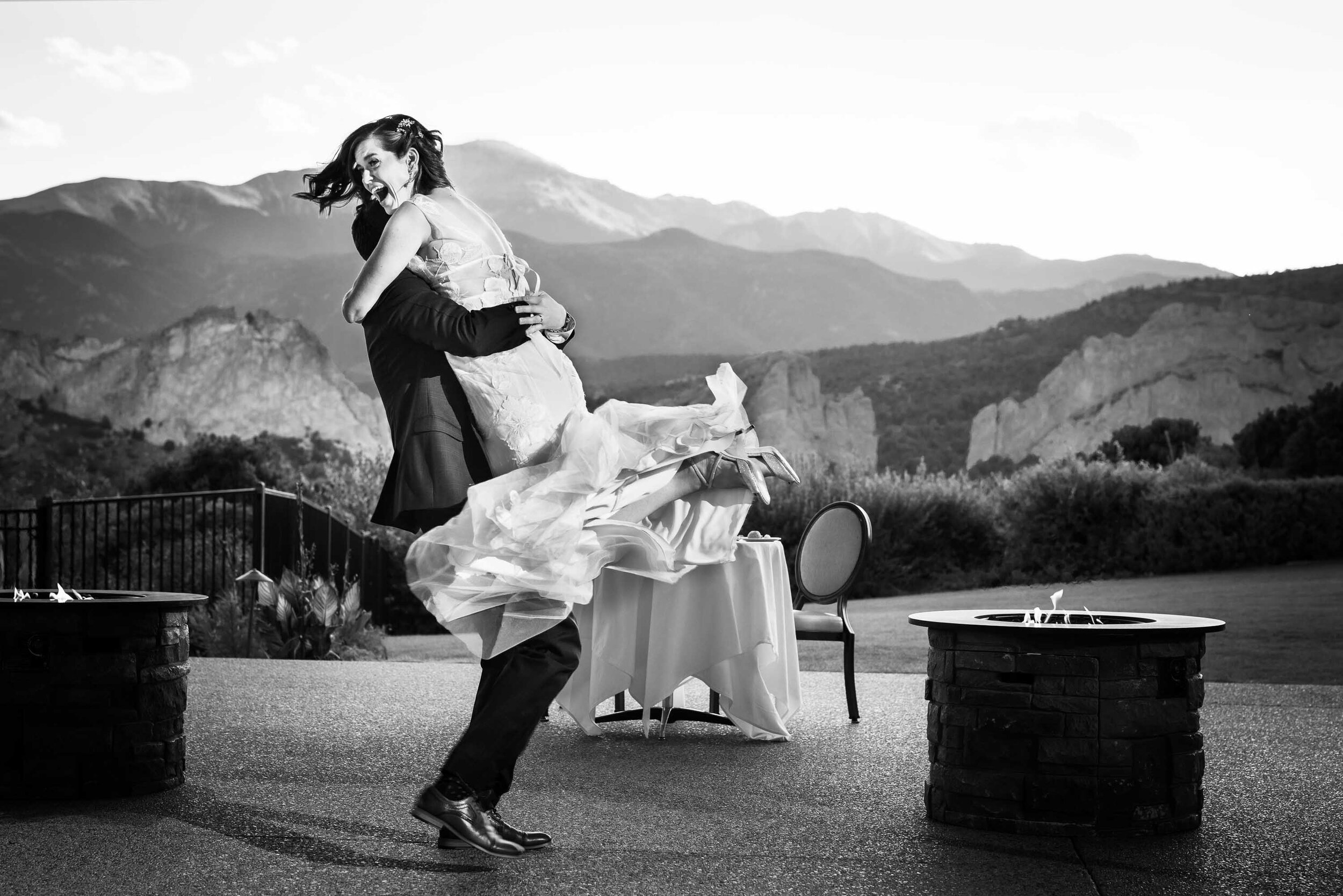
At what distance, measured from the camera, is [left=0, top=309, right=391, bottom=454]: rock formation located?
26.5 metres

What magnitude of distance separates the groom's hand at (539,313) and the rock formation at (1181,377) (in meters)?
27.6

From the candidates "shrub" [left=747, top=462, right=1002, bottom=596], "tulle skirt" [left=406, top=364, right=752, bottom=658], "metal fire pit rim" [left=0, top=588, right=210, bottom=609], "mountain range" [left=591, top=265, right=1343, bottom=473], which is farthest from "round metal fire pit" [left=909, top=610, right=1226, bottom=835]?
"mountain range" [left=591, top=265, right=1343, bottom=473]

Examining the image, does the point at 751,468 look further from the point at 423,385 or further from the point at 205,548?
the point at 205,548

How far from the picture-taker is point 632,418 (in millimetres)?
3287

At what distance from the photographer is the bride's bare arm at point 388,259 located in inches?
98.0

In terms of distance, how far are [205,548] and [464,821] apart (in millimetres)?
9320

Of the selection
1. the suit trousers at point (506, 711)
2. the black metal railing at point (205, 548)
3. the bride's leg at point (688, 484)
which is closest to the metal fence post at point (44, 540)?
the black metal railing at point (205, 548)

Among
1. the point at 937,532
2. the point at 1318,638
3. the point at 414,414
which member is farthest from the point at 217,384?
the point at 414,414

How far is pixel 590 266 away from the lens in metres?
43.4

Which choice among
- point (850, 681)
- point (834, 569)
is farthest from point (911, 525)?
point (850, 681)

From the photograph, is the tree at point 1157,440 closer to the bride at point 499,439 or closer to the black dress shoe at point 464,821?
the bride at point 499,439

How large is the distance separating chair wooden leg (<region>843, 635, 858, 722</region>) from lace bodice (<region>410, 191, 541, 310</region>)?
2331mm

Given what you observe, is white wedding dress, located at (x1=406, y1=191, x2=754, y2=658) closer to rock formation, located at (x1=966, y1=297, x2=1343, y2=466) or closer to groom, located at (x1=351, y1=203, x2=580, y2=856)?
groom, located at (x1=351, y1=203, x2=580, y2=856)

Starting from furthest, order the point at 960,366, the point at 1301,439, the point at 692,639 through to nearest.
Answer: the point at 960,366, the point at 1301,439, the point at 692,639
